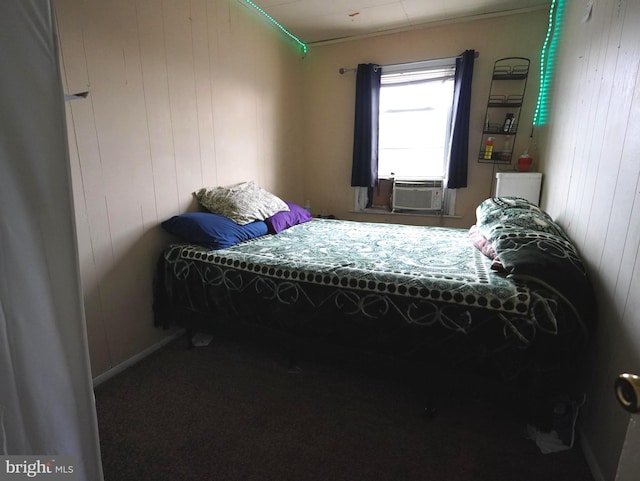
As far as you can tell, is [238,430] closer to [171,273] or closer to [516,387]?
[171,273]

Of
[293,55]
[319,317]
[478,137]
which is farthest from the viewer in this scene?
[293,55]

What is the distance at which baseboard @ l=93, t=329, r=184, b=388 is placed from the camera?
1854 millimetres

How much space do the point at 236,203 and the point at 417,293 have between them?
148 cm

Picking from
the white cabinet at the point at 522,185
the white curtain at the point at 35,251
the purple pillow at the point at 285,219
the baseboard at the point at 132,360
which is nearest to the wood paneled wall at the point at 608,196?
the white cabinet at the point at 522,185

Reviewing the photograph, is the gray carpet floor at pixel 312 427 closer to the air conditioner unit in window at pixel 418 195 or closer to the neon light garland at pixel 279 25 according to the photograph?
the air conditioner unit in window at pixel 418 195

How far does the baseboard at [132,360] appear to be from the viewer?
1854mm

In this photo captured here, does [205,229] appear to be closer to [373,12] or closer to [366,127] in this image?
[366,127]

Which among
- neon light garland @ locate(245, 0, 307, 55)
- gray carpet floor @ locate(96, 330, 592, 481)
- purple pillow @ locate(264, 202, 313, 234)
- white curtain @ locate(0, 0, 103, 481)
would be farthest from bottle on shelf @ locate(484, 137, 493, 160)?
white curtain @ locate(0, 0, 103, 481)

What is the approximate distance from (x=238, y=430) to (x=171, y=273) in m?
1.04

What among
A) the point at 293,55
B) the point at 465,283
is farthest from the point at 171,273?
the point at 293,55

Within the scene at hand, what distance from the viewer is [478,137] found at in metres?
3.22

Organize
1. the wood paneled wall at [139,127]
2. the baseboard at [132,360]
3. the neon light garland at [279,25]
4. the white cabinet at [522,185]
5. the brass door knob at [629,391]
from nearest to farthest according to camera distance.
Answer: the brass door knob at [629,391]
the wood paneled wall at [139,127]
the baseboard at [132,360]
the white cabinet at [522,185]
the neon light garland at [279,25]

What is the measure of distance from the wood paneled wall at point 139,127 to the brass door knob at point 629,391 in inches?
83.0

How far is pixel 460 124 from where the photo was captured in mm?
3160
